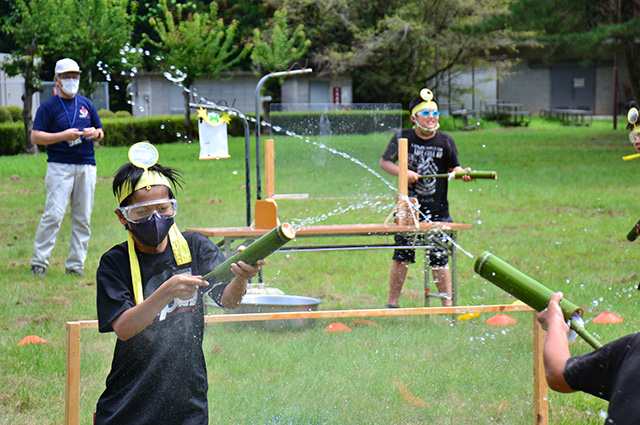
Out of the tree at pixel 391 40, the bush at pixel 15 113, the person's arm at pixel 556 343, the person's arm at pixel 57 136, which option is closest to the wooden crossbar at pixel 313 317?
the person's arm at pixel 556 343

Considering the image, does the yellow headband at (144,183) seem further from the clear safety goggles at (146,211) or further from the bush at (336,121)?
the bush at (336,121)

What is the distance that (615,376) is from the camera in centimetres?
214

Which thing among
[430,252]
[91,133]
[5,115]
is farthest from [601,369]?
[5,115]

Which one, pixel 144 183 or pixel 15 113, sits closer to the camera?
pixel 144 183

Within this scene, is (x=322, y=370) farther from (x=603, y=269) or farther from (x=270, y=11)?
(x=270, y=11)

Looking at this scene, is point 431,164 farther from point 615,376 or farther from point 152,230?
point 615,376

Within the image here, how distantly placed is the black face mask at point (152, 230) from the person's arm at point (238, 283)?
1.01 feet

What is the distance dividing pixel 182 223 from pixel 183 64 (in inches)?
751

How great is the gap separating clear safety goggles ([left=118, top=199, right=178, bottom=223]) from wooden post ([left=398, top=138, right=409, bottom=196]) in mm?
3871

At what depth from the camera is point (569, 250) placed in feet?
29.9

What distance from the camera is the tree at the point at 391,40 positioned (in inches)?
1266

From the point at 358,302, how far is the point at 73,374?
4027mm

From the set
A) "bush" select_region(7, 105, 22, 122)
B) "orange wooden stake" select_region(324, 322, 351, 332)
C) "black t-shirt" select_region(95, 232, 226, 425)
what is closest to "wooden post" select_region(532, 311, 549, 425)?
"orange wooden stake" select_region(324, 322, 351, 332)

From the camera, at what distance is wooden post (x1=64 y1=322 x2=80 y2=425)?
10.6 ft
